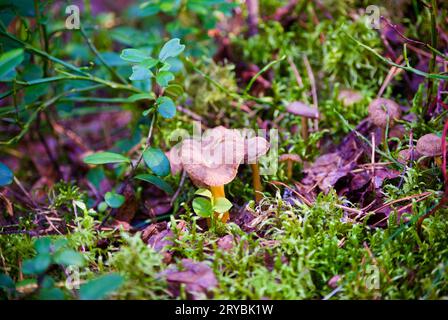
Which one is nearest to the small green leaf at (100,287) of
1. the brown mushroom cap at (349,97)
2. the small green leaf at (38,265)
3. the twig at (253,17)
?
the small green leaf at (38,265)

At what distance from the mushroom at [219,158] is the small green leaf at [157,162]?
0.08m

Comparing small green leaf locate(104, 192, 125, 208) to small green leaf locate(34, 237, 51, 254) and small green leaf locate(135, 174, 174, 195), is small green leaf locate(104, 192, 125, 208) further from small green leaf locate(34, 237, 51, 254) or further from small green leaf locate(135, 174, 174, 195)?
small green leaf locate(34, 237, 51, 254)

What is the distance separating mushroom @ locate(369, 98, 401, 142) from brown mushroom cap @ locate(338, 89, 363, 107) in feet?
0.87

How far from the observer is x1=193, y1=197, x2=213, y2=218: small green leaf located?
1450 mm

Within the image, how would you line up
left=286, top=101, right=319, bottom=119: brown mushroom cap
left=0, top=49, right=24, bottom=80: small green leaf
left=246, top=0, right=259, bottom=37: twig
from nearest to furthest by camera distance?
left=0, top=49, right=24, bottom=80: small green leaf
left=286, top=101, right=319, bottom=119: brown mushroom cap
left=246, top=0, right=259, bottom=37: twig

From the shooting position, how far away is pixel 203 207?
A: 1.46 metres

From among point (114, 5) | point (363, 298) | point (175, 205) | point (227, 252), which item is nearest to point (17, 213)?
point (175, 205)

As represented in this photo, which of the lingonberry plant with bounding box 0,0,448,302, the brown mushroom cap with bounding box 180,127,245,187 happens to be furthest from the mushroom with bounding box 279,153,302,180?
the brown mushroom cap with bounding box 180,127,245,187

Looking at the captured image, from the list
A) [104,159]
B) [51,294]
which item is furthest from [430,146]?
[51,294]

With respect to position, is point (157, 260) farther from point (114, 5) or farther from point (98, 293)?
point (114, 5)

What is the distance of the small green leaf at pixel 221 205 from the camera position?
145 cm

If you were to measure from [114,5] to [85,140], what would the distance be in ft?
5.79

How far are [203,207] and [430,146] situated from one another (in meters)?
0.81
